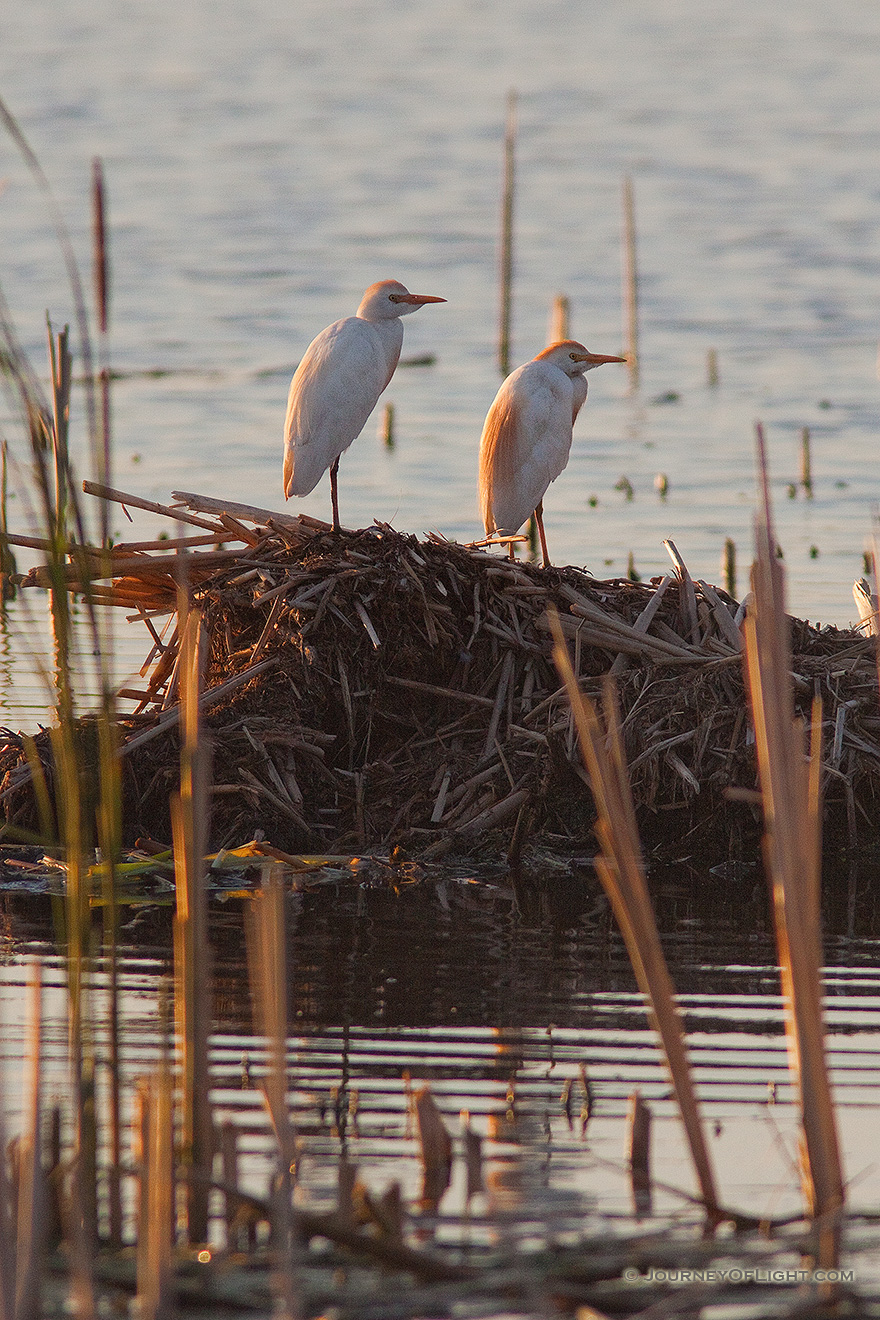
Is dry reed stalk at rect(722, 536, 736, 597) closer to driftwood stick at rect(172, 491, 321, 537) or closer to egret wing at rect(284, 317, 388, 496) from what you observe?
egret wing at rect(284, 317, 388, 496)

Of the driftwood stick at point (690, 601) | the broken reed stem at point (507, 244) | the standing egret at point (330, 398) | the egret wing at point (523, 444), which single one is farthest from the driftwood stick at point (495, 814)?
the broken reed stem at point (507, 244)

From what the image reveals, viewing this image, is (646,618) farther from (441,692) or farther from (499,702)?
(441,692)

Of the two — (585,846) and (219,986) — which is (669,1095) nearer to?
(219,986)

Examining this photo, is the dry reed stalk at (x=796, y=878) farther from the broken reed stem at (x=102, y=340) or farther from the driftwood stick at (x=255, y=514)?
the driftwood stick at (x=255, y=514)

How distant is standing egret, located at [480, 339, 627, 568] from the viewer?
10.2 m

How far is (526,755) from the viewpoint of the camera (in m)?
7.75

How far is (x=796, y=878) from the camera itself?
3844 millimetres

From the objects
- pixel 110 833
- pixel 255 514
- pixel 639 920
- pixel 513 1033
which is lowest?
pixel 513 1033

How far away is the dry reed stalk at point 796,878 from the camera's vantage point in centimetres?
383

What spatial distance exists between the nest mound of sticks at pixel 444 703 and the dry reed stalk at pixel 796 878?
139 inches

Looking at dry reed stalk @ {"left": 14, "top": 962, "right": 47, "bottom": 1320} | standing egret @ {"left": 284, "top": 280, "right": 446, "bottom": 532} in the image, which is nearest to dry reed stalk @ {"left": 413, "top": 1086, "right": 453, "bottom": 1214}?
dry reed stalk @ {"left": 14, "top": 962, "right": 47, "bottom": 1320}

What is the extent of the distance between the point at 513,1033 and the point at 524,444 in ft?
16.9

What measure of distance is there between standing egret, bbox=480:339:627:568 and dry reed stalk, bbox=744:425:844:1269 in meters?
6.17

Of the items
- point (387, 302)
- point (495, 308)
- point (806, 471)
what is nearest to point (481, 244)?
point (495, 308)
